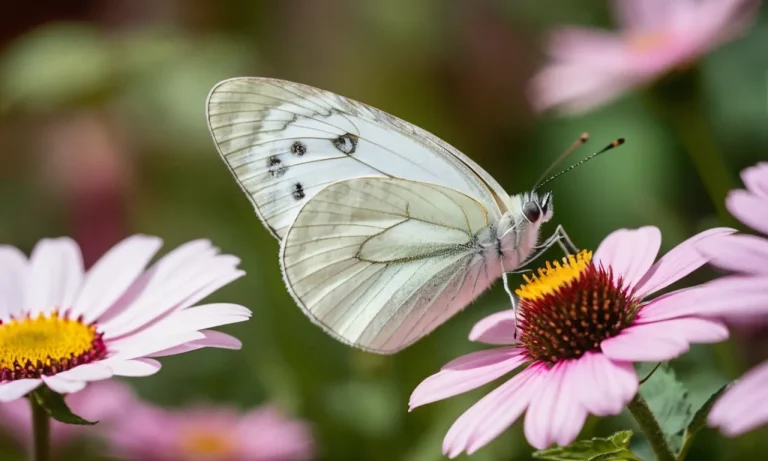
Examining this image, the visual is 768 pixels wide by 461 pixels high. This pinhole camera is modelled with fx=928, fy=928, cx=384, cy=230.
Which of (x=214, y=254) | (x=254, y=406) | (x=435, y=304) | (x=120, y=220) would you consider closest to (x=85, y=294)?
(x=214, y=254)

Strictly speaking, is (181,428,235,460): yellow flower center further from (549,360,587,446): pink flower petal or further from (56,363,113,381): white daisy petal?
(549,360,587,446): pink flower petal

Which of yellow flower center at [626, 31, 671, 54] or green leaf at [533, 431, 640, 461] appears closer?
green leaf at [533, 431, 640, 461]

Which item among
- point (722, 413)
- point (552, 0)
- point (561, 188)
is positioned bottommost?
point (722, 413)

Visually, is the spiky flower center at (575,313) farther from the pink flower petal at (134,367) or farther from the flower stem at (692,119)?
the flower stem at (692,119)

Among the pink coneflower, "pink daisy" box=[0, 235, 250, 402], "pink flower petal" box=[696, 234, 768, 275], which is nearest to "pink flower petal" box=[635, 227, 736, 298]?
the pink coneflower

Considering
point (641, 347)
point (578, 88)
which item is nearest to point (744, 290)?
point (641, 347)

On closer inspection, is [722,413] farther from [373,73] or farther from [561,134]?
[373,73]

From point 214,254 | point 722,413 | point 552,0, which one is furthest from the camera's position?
point 552,0
